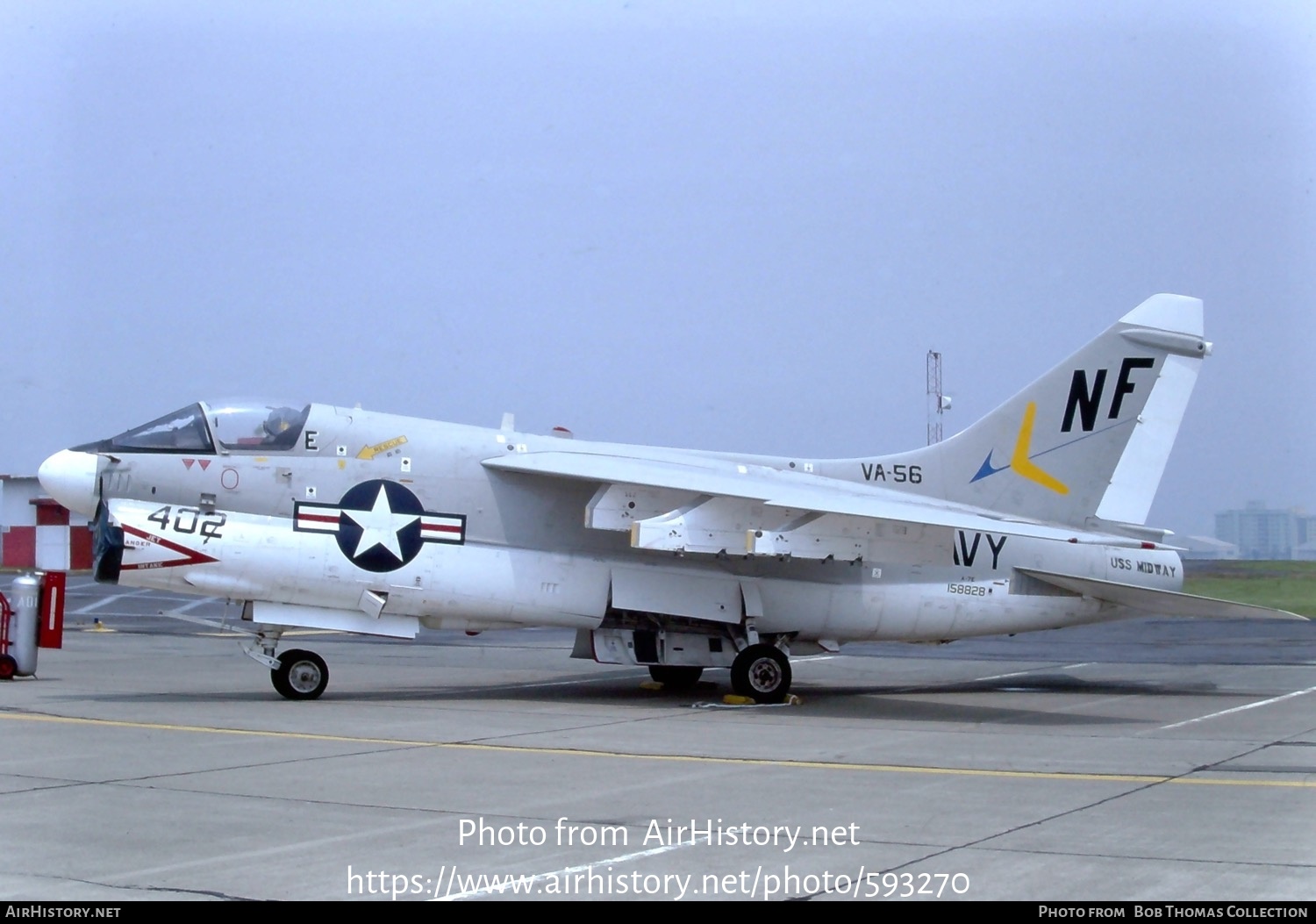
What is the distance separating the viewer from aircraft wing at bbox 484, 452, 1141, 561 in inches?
504

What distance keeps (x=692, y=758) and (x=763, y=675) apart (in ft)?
14.2

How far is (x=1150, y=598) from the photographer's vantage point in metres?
14.4

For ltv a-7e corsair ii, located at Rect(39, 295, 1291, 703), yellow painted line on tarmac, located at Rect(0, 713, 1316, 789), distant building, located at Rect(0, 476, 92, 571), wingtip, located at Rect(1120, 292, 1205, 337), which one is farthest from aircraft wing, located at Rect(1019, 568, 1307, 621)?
distant building, located at Rect(0, 476, 92, 571)

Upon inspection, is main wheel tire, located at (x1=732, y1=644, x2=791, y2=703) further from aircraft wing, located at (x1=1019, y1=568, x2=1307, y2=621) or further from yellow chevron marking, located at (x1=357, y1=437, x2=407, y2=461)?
yellow chevron marking, located at (x1=357, y1=437, x2=407, y2=461)

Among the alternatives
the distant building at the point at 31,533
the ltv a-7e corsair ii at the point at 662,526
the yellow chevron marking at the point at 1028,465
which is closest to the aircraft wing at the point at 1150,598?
the ltv a-7e corsair ii at the point at 662,526

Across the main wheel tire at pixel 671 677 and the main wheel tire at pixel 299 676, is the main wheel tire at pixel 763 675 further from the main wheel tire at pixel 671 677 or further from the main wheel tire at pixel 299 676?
the main wheel tire at pixel 299 676

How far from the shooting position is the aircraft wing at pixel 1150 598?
44.6 ft

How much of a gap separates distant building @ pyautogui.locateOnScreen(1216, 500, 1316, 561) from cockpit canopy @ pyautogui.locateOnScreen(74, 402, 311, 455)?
12.1 m

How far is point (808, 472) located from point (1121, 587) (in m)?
3.76

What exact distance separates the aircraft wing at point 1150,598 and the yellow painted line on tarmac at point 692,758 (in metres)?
5.39

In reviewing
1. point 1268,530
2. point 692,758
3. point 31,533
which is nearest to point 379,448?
point 692,758

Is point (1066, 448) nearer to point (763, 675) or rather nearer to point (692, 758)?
point (763, 675)
